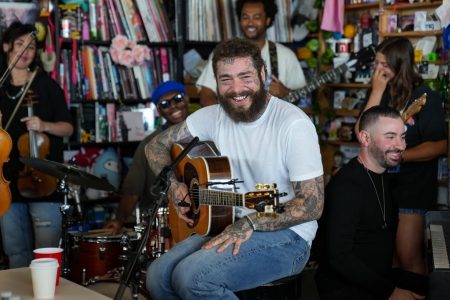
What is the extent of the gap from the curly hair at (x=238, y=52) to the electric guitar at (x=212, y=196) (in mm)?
389

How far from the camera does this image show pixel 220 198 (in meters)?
2.88

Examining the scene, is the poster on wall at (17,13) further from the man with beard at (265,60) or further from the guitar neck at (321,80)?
the guitar neck at (321,80)

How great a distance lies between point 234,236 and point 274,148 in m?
0.38

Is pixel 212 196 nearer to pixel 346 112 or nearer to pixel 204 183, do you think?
pixel 204 183

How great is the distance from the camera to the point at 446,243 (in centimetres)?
260

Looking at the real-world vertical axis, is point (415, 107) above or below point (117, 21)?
below

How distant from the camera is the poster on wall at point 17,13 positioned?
4.84 meters

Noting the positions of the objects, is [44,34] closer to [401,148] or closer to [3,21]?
[3,21]

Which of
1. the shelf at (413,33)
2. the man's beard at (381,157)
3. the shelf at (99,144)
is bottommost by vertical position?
the shelf at (99,144)

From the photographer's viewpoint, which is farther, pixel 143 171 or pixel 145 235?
pixel 143 171

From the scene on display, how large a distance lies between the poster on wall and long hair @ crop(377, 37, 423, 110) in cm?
233

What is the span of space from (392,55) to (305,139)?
1344 millimetres

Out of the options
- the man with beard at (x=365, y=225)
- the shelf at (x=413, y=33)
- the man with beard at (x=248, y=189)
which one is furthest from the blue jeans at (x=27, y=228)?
the shelf at (x=413, y=33)

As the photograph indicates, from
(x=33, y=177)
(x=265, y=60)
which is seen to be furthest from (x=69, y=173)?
(x=265, y=60)
